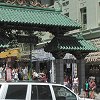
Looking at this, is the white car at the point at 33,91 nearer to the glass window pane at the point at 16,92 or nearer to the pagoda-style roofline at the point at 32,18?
the glass window pane at the point at 16,92

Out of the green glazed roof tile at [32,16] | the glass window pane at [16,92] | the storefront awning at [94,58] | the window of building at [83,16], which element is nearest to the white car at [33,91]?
the glass window pane at [16,92]

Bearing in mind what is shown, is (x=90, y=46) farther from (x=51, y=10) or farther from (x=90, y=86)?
(x=90, y=86)

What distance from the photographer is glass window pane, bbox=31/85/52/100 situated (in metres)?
12.6

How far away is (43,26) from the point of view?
65.6 ft

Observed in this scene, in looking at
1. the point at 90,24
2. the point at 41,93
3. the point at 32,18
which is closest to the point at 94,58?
the point at 90,24

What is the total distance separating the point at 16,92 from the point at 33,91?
59 cm

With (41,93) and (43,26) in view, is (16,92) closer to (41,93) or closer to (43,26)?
(41,93)

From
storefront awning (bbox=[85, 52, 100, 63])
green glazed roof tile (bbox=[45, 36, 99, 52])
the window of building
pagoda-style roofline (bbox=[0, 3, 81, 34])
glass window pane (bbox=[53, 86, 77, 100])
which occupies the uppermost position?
the window of building

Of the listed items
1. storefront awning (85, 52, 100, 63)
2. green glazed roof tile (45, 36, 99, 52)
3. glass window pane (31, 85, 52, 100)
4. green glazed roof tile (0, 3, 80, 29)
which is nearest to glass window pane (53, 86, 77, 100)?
glass window pane (31, 85, 52, 100)

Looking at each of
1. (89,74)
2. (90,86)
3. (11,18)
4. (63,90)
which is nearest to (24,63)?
(89,74)

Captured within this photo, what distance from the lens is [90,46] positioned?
2217 cm

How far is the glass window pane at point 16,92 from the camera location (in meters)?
12.2

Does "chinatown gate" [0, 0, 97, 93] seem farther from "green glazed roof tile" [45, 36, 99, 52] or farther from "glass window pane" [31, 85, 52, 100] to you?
"glass window pane" [31, 85, 52, 100]

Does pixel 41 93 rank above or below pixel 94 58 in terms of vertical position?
below
